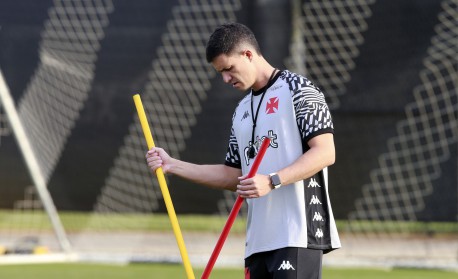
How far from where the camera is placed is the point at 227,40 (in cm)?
396

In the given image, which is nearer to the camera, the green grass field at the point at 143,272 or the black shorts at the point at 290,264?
the black shorts at the point at 290,264

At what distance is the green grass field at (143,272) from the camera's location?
815 cm

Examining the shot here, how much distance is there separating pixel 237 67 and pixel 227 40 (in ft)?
0.36

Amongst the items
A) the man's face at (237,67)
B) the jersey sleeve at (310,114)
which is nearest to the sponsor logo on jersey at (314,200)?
the jersey sleeve at (310,114)

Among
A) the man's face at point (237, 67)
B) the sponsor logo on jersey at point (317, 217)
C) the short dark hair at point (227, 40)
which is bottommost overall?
the sponsor logo on jersey at point (317, 217)

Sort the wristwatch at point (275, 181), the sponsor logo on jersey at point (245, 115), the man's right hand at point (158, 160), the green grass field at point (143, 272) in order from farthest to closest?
the green grass field at point (143, 272) → the man's right hand at point (158, 160) → the sponsor logo on jersey at point (245, 115) → the wristwatch at point (275, 181)

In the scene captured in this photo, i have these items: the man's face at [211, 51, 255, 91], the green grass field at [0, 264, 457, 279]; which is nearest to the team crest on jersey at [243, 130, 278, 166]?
the man's face at [211, 51, 255, 91]

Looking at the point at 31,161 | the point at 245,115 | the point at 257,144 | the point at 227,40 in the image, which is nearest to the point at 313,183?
the point at 257,144

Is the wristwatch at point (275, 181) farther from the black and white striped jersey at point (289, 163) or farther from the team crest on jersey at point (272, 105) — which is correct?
the team crest on jersey at point (272, 105)

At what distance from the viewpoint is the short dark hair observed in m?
3.96

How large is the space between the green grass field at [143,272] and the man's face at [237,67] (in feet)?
14.1

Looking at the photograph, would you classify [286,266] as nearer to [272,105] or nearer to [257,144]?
[257,144]

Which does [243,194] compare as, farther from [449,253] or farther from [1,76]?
[449,253]

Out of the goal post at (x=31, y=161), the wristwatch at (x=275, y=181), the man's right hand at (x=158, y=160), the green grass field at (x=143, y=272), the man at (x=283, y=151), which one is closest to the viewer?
the wristwatch at (x=275, y=181)
